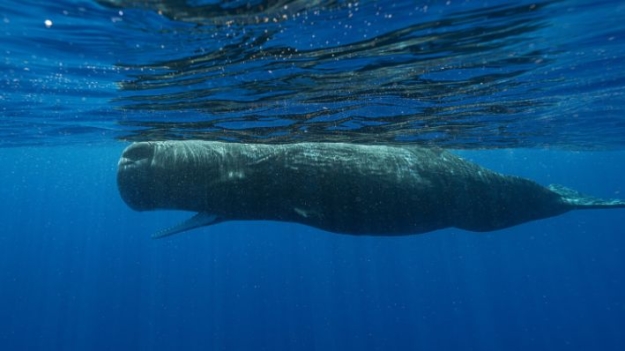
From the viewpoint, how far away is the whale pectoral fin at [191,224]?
8.05 m

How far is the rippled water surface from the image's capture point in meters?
6.95

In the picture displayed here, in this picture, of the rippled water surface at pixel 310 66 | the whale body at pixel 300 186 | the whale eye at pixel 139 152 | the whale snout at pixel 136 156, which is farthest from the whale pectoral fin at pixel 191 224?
the rippled water surface at pixel 310 66

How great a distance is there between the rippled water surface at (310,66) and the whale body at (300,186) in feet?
6.02

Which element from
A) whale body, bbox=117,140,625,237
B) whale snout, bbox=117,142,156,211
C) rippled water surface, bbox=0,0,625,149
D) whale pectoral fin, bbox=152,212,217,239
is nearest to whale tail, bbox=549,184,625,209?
rippled water surface, bbox=0,0,625,149

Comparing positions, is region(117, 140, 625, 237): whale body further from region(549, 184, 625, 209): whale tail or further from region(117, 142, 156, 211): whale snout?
region(549, 184, 625, 209): whale tail

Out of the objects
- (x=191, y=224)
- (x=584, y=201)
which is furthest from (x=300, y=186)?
(x=584, y=201)

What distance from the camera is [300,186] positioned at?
873 cm

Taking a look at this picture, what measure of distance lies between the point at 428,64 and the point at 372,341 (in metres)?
67.3

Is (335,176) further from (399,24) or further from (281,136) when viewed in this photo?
(281,136)

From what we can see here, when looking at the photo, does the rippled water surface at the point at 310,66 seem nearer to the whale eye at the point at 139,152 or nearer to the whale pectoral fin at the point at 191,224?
the whale eye at the point at 139,152

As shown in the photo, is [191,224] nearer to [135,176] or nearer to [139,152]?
[135,176]

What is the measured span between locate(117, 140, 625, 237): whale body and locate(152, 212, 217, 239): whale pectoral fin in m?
0.02

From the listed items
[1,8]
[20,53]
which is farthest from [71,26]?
[20,53]

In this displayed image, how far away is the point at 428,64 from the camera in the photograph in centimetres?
947
